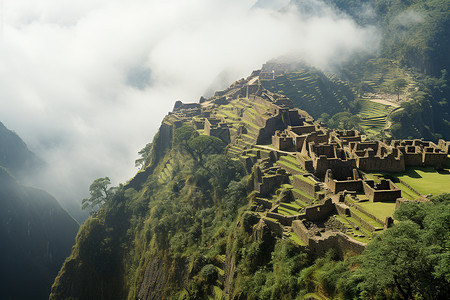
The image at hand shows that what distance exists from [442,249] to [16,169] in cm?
14267

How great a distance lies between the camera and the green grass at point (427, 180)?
3070 centimetres

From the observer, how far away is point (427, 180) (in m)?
33.4

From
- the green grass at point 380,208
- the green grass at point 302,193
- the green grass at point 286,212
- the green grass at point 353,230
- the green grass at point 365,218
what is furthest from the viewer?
the green grass at point 302,193

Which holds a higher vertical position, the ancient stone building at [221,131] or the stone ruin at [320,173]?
the ancient stone building at [221,131]

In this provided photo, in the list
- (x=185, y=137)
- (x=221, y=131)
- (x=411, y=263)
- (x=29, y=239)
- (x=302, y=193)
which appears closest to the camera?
(x=411, y=263)

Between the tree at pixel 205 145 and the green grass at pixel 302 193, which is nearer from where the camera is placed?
the green grass at pixel 302 193

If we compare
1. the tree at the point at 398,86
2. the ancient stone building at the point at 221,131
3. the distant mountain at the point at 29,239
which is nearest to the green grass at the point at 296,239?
the ancient stone building at the point at 221,131

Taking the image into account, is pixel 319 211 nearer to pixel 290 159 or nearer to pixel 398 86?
pixel 290 159

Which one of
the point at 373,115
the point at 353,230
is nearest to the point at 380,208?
the point at 353,230

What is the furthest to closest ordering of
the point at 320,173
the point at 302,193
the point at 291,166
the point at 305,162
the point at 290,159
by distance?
the point at 290,159, the point at 291,166, the point at 305,162, the point at 320,173, the point at 302,193

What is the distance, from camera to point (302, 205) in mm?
34781

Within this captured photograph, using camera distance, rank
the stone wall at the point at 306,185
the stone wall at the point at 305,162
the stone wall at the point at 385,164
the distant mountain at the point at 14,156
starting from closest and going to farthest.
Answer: the stone wall at the point at 306,185 < the stone wall at the point at 385,164 < the stone wall at the point at 305,162 < the distant mountain at the point at 14,156

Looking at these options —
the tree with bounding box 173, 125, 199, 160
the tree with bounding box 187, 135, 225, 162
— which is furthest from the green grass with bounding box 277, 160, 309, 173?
the tree with bounding box 173, 125, 199, 160

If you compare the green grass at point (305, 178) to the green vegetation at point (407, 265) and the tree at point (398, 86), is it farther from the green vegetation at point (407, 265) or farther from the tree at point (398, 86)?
the tree at point (398, 86)
